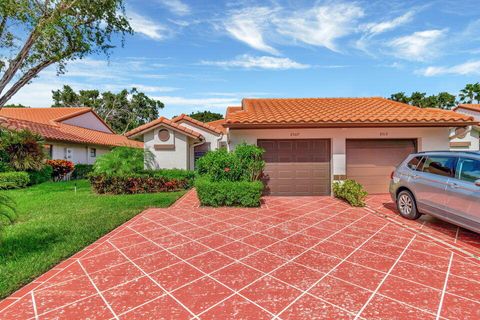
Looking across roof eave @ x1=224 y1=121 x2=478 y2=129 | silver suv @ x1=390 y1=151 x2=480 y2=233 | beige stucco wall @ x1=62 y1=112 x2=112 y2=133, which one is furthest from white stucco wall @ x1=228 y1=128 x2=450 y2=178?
beige stucco wall @ x1=62 y1=112 x2=112 y2=133

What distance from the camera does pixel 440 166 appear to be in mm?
4906

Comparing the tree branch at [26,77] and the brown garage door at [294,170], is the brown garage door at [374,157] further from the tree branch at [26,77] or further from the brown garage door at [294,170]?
the tree branch at [26,77]

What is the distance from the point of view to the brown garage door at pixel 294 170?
877 cm

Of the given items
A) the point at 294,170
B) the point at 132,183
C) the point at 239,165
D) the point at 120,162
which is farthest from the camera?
the point at 120,162

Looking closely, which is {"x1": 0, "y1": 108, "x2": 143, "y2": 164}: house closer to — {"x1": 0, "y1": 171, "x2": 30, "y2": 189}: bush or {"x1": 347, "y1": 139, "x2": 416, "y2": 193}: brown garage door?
{"x1": 0, "y1": 171, "x2": 30, "y2": 189}: bush

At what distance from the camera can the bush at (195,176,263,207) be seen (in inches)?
278

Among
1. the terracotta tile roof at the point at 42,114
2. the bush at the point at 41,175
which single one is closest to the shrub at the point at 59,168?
the bush at the point at 41,175

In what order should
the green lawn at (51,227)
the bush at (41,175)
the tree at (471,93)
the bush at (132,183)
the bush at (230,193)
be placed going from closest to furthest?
1. the green lawn at (51,227)
2. the bush at (230,193)
3. the bush at (132,183)
4. the bush at (41,175)
5. the tree at (471,93)

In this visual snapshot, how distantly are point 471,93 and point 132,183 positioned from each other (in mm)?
46915

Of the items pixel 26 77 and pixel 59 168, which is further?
pixel 59 168

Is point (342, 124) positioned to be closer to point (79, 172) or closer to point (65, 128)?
point (79, 172)

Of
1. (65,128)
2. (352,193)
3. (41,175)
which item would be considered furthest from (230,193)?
(65,128)

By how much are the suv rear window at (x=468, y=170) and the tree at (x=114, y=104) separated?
4490cm

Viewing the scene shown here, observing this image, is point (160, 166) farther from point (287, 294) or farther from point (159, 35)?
point (287, 294)
